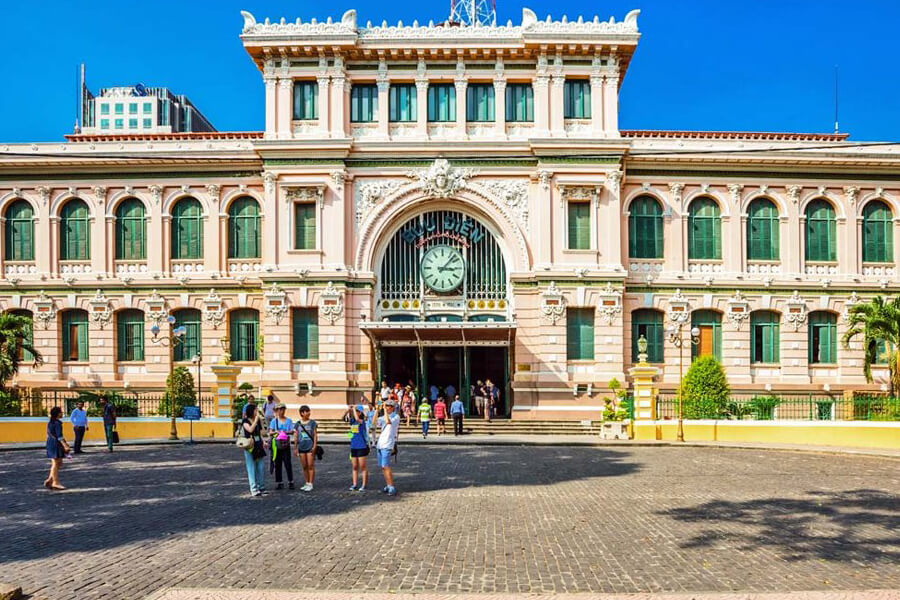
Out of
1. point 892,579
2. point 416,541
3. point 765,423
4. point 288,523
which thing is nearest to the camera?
point 892,579

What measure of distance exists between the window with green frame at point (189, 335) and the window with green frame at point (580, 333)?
1674 centimetres

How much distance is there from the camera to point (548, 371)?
1420 inches

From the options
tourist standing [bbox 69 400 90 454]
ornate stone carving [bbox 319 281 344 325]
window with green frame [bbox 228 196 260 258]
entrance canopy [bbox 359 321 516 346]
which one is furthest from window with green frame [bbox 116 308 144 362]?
tourist standing [bbox 69 400 90 454]

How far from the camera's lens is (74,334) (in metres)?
38.8

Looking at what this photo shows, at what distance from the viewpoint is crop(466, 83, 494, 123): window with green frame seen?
37.5m

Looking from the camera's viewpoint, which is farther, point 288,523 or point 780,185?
point 780,185

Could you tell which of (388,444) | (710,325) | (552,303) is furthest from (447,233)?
(388,444)

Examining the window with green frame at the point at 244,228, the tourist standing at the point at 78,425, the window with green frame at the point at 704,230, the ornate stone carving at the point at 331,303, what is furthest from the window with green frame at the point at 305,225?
the window with green frame at the point at 704,230

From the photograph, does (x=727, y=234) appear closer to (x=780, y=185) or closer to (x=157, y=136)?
(x=780, y=185)

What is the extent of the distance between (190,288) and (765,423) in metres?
25.1

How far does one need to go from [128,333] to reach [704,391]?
2548 centimetres

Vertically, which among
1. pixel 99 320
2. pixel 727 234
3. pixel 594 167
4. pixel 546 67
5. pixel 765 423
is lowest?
pixel 765 423

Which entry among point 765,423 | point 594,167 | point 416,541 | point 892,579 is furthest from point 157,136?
point 892,579

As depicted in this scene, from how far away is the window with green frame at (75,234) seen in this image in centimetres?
3881
